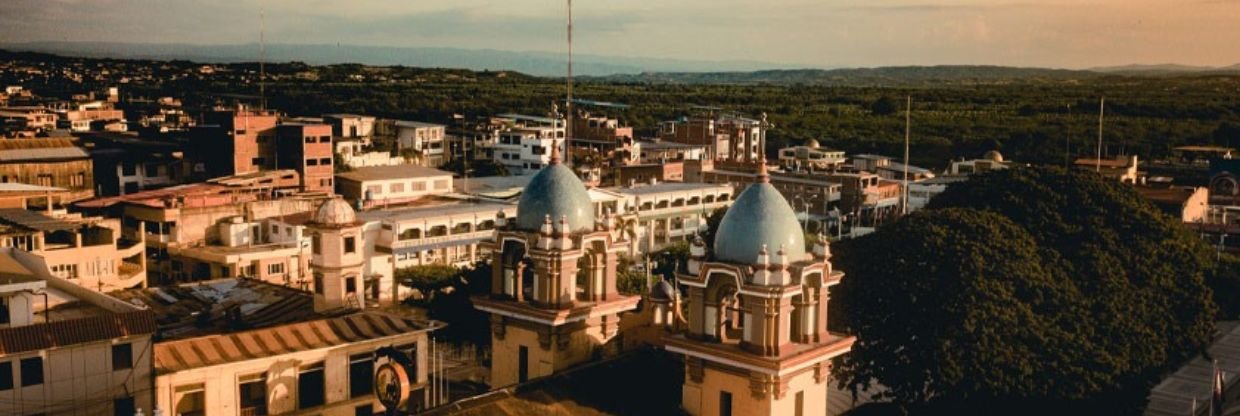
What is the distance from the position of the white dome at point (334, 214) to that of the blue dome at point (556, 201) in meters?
6.38

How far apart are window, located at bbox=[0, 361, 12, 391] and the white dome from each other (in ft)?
28.9

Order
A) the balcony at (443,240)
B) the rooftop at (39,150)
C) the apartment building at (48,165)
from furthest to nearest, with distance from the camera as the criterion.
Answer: the rooftop at (39,150), the apartment building at (48,165), the balcony at (443,240)

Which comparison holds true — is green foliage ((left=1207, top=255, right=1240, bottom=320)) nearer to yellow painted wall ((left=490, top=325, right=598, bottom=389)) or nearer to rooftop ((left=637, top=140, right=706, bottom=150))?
yellow painted wall ((left=490, top=325, right=598, bottom=389))

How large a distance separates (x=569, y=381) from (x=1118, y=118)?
167950 mm

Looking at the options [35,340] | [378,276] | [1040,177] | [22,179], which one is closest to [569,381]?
[35,340]

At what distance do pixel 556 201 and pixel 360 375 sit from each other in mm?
7080

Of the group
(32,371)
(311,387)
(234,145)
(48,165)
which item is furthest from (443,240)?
(32,371)

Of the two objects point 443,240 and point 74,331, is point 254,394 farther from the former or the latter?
point 443,240

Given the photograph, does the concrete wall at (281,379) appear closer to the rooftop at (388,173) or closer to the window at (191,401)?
the window at (191,401)

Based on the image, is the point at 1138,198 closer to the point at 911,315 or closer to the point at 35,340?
the point at 911,315

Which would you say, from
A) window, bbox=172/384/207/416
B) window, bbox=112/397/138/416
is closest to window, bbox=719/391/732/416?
window, bbox=172/384/207/416

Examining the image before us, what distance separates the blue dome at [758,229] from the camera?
2409 centimetres

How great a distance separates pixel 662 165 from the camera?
97000mm

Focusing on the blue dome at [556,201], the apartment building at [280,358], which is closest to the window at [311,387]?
the apartment building at [280,358]
